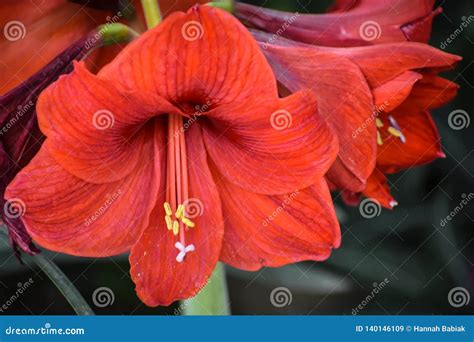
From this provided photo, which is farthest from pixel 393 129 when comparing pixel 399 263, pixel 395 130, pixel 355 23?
pixel 399 263

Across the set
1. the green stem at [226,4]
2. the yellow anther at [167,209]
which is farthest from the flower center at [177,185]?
the green stem at [226,4]

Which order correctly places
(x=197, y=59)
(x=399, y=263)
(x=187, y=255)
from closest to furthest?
1. (x=197, y=59)
2. (x=187, y=255)
3. (x=399, y=263)

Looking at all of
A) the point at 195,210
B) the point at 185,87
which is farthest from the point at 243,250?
the point at 185,87

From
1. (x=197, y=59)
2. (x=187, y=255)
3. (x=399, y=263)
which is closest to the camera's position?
(x=197, y=59)

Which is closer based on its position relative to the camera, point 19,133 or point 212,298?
point 19,133

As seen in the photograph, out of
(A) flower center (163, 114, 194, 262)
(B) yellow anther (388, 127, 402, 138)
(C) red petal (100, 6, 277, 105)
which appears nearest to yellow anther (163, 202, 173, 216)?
(A) flower center (163, 114, 194, 262)

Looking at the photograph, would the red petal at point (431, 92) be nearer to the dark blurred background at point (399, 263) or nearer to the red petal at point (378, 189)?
the red petal at point (378, 189)

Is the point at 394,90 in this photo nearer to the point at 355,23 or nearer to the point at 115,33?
the point at 355,23

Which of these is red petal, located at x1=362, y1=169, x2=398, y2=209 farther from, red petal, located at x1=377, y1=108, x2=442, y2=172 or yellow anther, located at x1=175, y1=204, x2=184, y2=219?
yellow anther, located at x1=175, y1=204, x2=184, y2=219
